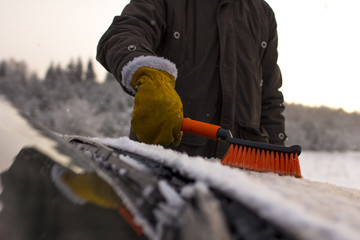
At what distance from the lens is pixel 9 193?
1.57 feet

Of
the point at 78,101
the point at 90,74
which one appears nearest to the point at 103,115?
the point at 78,101

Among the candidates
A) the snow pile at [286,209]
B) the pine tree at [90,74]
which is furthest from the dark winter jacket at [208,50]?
the pine tree at [90,74]

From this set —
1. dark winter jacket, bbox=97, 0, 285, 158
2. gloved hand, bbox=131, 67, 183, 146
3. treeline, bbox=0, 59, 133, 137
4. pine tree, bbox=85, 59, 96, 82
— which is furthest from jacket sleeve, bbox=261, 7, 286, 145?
pine tree, bbox=85, 59, 96, 82

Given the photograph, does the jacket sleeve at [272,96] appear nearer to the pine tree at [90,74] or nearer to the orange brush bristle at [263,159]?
the orange brush bristle at [263,159]

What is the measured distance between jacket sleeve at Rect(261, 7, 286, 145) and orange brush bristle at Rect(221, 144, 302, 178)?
3.28ft

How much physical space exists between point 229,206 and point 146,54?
93 centimetres

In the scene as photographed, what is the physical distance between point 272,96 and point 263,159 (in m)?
1.18

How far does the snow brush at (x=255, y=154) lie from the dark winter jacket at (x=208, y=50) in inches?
18.0

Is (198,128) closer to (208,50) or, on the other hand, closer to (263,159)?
(263,159)

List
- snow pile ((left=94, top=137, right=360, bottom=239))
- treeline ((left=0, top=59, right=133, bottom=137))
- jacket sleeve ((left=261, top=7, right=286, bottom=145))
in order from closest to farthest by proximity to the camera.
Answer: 1. snow pile ((left=94, top=137, right=360, bottom=239))
2. jacket sleeve ((left=261, top=7, right=286, bottom=145))
3. treeline ((left=0, top=59, right=133, bottom=137))

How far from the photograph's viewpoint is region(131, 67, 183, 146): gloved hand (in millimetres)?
1016

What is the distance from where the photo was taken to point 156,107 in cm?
102

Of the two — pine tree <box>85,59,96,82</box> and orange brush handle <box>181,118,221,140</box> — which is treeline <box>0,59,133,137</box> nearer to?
pine tree <box>85,59,96,82</box>

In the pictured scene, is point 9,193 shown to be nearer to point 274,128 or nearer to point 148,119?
point 148,119
